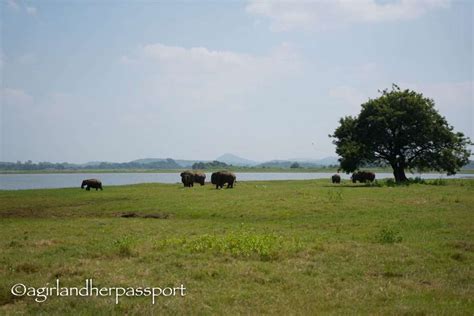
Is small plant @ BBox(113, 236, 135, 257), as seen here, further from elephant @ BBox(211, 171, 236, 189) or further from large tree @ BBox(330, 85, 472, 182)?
large tree @ BBox(330, 85, 472, 182)

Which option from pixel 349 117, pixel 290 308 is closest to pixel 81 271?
pixel 290 308

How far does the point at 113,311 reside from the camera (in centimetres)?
942

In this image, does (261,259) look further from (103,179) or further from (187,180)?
(103,179)

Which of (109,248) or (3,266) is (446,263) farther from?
(3,266)

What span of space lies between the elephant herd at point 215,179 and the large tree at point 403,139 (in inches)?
166

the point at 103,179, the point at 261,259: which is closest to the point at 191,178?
the point at 261,259

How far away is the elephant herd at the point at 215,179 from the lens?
165 ft

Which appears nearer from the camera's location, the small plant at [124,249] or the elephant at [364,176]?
the small plant at [124,249]

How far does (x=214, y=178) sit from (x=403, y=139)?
24505 millimetres

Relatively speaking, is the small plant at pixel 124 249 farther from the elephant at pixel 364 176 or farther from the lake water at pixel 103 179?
the lake water at pixel 103 179

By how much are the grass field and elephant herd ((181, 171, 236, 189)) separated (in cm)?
2283

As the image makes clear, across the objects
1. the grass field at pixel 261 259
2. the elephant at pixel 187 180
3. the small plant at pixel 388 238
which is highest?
the elephant at pixel 187 180

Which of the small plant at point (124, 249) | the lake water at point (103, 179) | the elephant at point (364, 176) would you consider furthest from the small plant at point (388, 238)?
the lake water at point (103, 179)

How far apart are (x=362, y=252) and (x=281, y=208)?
1262 centimetres
